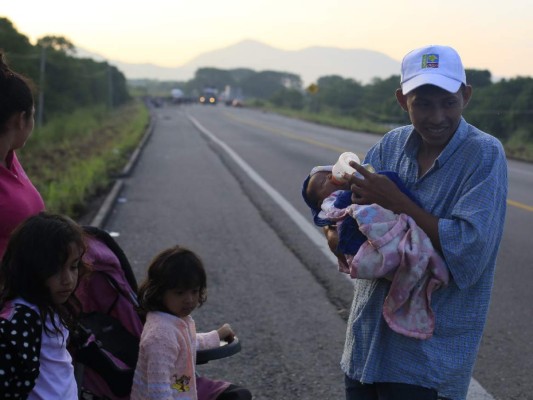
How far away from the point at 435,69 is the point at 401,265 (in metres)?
0.62

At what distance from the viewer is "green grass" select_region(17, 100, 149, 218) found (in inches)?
430

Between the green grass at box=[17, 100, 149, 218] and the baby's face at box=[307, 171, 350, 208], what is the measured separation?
710cm

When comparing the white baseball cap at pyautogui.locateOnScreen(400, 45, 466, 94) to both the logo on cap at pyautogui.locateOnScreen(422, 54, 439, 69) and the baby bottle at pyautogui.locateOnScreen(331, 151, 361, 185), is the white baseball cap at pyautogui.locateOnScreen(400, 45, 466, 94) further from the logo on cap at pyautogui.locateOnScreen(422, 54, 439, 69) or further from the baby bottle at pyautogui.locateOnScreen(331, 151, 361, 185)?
the baby bottle at pyautogui.locateOnScreen(331, 151, 361, 185)

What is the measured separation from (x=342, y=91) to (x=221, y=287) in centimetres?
6061

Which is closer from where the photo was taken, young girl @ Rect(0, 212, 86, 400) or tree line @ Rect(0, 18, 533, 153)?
young girl @ Rect(0, 212, 86, 400)

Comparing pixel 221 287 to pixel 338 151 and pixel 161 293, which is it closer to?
pixel 161 293

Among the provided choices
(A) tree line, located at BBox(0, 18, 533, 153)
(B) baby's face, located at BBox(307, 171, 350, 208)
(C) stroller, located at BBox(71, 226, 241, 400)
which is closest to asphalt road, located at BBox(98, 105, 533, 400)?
(C) stroller, located at BBox(71, 226, 241, 400)

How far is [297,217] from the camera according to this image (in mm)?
10273

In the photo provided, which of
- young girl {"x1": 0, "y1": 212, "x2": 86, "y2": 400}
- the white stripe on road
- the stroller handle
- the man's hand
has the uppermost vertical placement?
the man's hand

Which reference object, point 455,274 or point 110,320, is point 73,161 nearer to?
point 110,320

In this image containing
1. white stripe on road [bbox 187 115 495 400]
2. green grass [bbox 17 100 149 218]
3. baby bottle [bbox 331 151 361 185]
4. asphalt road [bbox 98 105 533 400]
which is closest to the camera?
baby bottle [bbox 331 151 361 185]

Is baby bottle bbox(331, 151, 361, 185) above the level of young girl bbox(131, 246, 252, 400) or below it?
above

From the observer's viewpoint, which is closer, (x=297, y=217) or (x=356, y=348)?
(x=356, y=348)

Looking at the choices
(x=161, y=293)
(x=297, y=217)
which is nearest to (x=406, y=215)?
(x=161, y=293)
